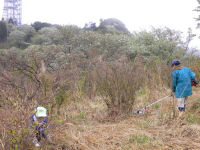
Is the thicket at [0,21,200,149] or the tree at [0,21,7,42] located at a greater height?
the tree at [0,21,7,42]

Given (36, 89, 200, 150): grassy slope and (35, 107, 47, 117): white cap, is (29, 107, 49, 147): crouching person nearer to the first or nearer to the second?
(35, 107, 47, 117): white cap

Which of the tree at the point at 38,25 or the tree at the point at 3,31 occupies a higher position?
the tree at the point at 38,25

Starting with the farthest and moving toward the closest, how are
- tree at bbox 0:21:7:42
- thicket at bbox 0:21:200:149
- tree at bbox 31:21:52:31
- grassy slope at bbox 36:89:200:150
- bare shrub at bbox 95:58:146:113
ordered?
tree at bbox 31:21:52:31, tree at bbox 0:21:7:42, bare shrub at bbox 95:58:146:113, grassy slope at bbox 36:89:200:150, thicket at bbox 0:21:200:149

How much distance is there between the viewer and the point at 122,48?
18.5m

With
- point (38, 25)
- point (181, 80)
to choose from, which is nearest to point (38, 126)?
point (181, 80)

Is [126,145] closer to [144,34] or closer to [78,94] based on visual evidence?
[78,94]

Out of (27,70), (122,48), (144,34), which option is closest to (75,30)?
(122,48)

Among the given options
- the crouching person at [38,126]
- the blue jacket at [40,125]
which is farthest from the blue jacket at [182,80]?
the blue jacket at [40,125]

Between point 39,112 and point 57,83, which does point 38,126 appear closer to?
point 39,112

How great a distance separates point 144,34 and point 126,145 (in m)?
17.6

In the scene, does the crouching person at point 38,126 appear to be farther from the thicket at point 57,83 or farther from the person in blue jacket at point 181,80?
the person in blue jacket at point 181,80

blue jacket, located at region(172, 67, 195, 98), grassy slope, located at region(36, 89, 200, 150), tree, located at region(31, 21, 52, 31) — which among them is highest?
tree, located at region(31, 21, 52, 31)

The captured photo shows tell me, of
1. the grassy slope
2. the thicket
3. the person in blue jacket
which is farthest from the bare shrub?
the person in blue jacket

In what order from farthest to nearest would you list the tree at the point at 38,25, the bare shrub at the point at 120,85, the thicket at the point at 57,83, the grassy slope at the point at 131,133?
1. the tree at the point at 38,25
2. the bare shrub at the point at 120,85
3. the grassy slope at the point at 131,133
4. the thicket at the point at 57,83
